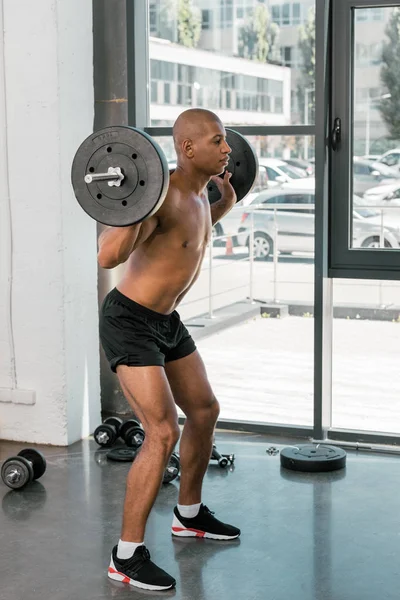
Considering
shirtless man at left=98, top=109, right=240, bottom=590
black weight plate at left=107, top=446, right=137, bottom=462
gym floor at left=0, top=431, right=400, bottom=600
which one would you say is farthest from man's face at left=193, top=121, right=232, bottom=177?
black weight plate at left=107, top=446, right=137, bottom=462

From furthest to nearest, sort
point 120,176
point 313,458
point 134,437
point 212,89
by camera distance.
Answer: point 212,89 < point 134,437 < point 313,458 < point 120,176

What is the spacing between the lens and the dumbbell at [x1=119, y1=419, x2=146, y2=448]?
385 cm

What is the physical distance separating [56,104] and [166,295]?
4.82ft

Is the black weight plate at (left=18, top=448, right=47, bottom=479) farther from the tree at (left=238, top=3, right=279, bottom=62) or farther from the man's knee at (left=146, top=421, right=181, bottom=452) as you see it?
the tree at (left=238, top=3, right=279, bottom=62)

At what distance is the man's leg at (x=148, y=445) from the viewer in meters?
2.61

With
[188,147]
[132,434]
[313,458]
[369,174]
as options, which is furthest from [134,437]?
[188,147]

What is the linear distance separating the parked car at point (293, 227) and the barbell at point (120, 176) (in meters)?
1.62

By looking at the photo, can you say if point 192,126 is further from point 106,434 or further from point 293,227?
point 106,434

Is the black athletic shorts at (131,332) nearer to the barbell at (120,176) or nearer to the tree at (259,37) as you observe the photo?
the barbell at (120,176)

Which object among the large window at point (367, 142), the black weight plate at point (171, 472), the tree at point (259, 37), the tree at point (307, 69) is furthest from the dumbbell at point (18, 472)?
the tree at point (259, 37)

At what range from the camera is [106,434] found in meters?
3.89

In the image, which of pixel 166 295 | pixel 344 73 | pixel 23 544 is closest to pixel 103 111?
pixel 344 73

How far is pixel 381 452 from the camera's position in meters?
3.83

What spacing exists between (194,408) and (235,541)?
44cm
